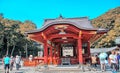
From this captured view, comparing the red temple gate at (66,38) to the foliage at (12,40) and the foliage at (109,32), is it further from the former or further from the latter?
the foliage at (109,32)

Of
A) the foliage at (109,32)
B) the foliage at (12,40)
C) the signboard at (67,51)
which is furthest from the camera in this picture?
the foliage at (12,40)

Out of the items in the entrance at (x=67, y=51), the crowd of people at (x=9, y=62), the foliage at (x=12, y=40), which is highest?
the foliage at (x=12, y=40)

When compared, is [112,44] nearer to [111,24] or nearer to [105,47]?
[105,47]

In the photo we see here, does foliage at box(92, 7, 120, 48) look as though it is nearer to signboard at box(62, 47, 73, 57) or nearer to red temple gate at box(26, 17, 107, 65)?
red temple gate at box(26, 17, 107, 65)

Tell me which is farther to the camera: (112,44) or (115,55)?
(112,44)

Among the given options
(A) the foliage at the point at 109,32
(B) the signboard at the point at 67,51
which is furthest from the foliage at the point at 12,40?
(B) the signboard at the point at 67,51

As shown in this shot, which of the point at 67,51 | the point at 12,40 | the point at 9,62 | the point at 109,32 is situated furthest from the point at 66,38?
the point at 12,40

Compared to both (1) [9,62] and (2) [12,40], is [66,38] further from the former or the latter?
(2) [12,40]

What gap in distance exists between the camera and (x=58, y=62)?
22.5 m

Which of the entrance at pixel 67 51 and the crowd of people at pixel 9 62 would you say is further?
the entrance at pixel 67 51

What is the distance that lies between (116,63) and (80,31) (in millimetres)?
4624

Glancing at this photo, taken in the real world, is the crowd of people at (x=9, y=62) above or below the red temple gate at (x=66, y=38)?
below

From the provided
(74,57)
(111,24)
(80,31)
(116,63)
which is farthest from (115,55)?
(111,24)

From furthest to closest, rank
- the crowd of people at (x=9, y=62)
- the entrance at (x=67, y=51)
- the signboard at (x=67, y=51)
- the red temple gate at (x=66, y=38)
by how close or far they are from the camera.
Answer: the signboard at (x=67, y=51), the entrance at (x=67, y=51), the red temple gate at (x=66, y=38), the crowd of people at (x=9, y=62)
